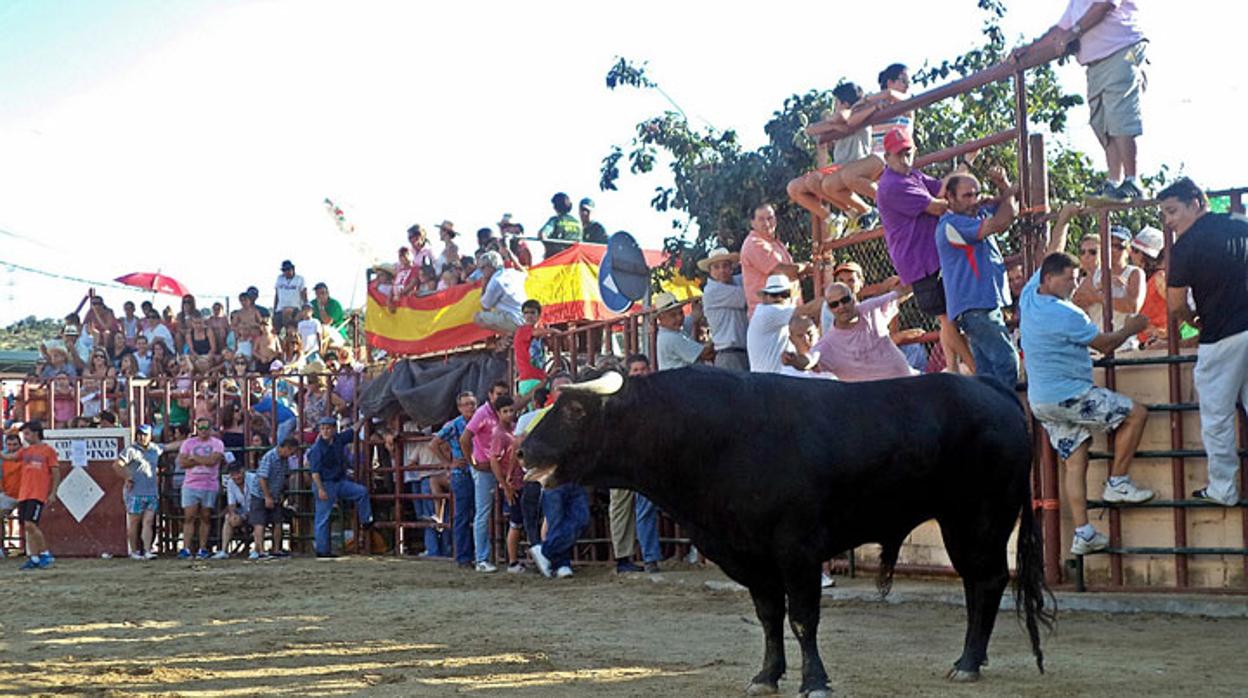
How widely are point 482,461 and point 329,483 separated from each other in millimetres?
4103

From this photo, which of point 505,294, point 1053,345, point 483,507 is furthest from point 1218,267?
point 505,294

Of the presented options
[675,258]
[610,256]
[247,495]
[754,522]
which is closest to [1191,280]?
[754,522]

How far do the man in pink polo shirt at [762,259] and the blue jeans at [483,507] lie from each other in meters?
4.93

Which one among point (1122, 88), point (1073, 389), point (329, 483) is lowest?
point (329, 483)

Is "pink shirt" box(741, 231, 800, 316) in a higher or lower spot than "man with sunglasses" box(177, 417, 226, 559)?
higher

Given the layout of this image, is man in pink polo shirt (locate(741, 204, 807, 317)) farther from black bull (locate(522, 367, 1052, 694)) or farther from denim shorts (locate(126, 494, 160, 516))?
denim shorts (locate(126, 494, 160, 516))

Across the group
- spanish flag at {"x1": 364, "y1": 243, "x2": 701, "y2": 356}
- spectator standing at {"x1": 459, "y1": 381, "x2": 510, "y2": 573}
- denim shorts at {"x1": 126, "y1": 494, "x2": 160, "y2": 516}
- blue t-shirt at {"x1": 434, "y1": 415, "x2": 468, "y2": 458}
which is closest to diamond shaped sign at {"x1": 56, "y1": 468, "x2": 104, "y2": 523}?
denim shorts at {"x1": 126, "y1": 494, "x2": 160, "y2": 516}

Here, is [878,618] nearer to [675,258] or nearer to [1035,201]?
[1035,201]

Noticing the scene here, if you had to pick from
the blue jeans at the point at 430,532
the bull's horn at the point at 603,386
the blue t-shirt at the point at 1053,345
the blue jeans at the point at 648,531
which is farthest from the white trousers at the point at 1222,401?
the blue jeans at the point at 430,532

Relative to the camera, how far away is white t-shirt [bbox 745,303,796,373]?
10.7 meters

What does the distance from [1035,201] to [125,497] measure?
14.4 m

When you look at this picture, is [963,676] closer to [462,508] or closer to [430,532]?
[462,508]

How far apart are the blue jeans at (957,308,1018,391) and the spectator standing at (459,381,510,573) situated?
22.1 feet

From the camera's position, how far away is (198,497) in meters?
19.7
